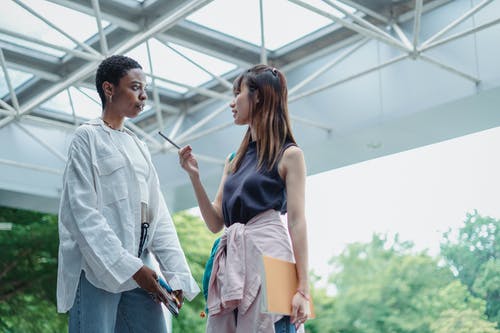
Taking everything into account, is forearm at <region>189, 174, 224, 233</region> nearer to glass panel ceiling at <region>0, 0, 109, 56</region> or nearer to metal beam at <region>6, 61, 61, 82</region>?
glass panel ceiling at <region>0, 0, 109, 56</region>

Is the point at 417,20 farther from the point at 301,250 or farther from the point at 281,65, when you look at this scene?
the point at 301,250

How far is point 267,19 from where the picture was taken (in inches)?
273

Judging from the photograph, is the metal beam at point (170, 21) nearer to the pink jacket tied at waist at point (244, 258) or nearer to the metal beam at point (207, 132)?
the metal beam at point (207, 132)

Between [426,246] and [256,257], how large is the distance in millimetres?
12159

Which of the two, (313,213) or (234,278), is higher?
(313,213)

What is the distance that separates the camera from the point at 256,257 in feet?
7.25

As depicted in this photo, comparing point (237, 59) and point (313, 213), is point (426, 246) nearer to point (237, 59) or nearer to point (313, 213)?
point (313, 213)

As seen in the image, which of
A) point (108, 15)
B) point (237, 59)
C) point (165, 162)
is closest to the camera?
point (108, 15)

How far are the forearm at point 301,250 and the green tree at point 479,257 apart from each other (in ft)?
34.1

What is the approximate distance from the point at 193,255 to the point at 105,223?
11286 millimetres

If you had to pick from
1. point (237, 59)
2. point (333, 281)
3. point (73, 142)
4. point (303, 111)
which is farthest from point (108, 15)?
point (333, 281)

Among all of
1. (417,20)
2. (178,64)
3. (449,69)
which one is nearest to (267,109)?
(417,20)

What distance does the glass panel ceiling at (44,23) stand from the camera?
21.4 ft

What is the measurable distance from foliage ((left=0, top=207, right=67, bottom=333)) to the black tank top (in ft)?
34.1
